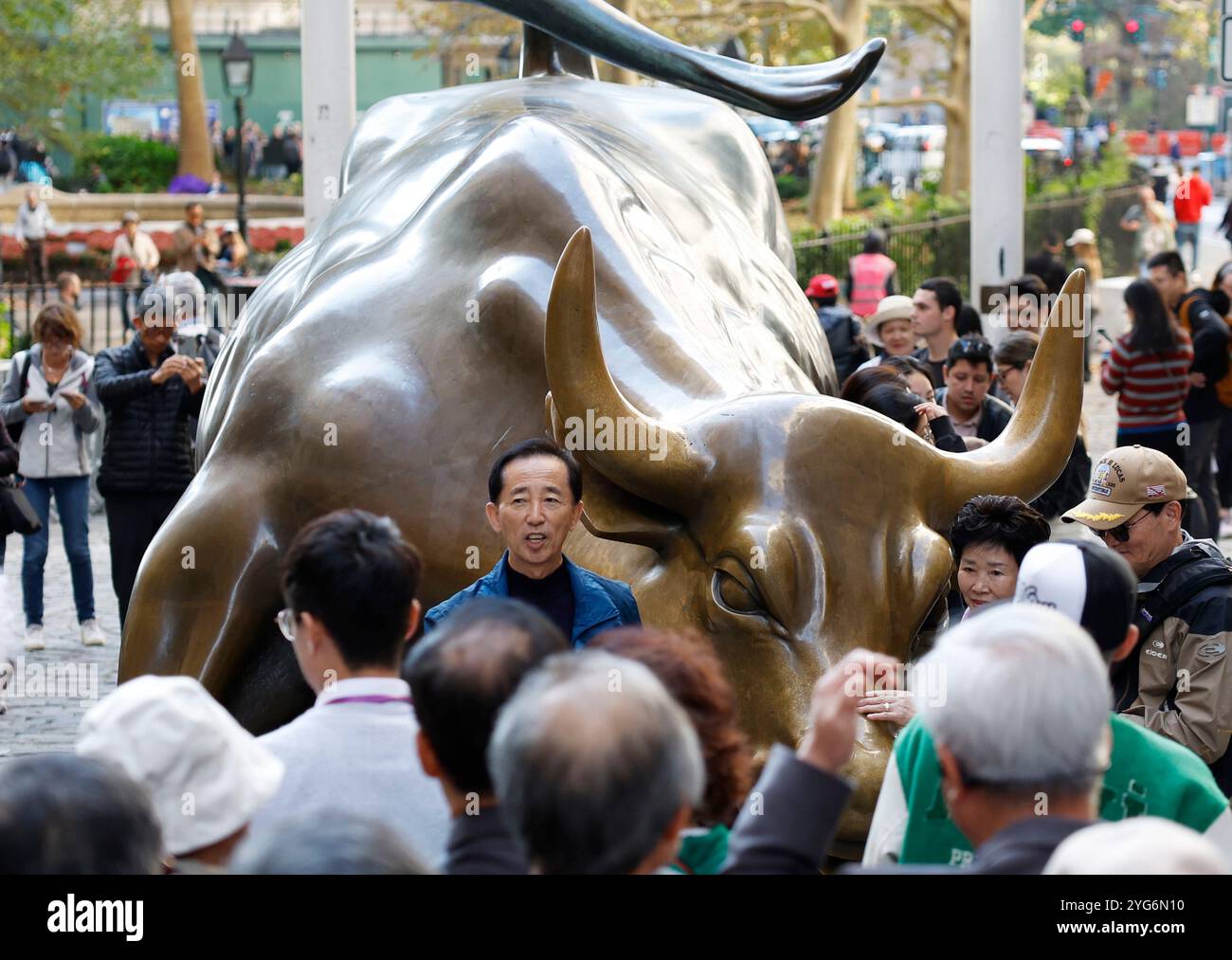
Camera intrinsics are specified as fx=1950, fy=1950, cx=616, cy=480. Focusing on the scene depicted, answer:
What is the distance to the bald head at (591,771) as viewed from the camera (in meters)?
2.56

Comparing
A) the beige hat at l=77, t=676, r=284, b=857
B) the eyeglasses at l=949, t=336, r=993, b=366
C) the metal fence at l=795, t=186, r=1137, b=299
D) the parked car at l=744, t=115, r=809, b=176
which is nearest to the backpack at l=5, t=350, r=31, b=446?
the eyeglasses at l=949, t=336, r=993, b=366

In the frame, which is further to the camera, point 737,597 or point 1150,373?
point 1150,373

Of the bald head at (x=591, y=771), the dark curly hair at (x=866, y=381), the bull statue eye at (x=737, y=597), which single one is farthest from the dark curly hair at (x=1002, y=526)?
the bald head at (x=591, y=771)

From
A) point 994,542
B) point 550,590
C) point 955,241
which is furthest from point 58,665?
point 955,241

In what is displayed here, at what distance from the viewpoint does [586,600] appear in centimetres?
484

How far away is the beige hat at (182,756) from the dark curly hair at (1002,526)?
231 centimetres

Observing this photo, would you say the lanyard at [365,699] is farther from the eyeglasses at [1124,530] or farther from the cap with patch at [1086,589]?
the eyeglasses at [1124,530]

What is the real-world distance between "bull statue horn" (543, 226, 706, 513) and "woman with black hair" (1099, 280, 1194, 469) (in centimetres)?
681

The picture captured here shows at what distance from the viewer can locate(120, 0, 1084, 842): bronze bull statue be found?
187 inches

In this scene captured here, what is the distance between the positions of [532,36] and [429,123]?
933 millimetres

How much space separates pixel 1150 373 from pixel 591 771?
30.2 ft

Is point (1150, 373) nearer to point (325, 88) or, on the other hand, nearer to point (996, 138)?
point (996, 138)

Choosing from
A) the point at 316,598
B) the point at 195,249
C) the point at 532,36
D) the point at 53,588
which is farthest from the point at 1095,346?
the point at 316,598
